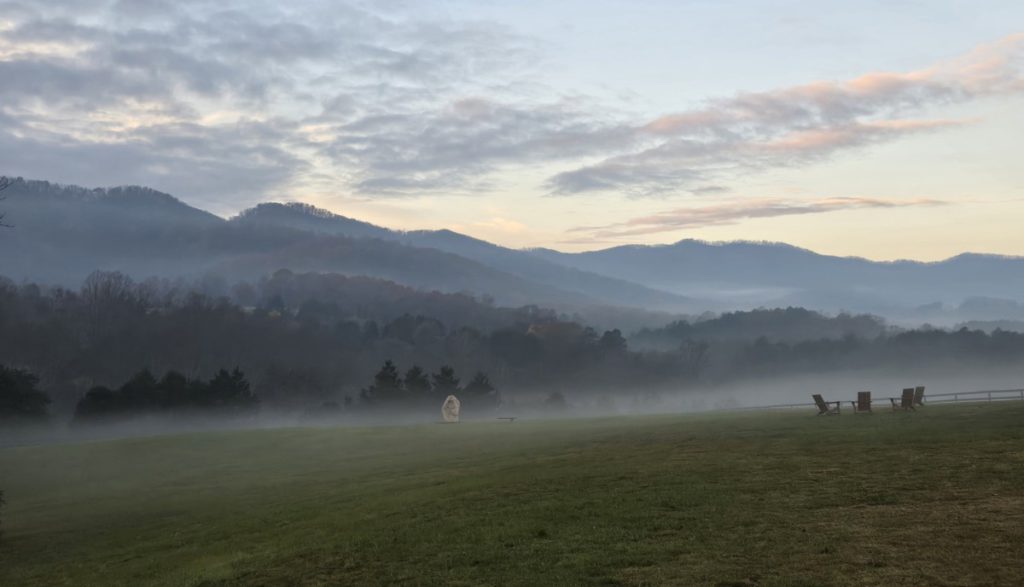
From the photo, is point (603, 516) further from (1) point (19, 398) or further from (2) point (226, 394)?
(2) point (226, 394)

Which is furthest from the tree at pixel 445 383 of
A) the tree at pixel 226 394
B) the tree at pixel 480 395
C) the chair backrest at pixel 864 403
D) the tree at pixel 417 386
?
the chair backrest at pixel 864 403

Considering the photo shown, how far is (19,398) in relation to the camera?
91.6 metres

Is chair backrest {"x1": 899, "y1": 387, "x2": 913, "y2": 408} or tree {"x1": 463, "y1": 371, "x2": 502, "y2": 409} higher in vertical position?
chair backrest {"x1": 899, "y1": 387, "x2": 913, "y2": 408}

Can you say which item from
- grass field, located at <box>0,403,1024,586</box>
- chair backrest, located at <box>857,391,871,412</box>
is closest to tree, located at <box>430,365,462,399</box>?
grass field, located at <box>0,403,1024,586</box>

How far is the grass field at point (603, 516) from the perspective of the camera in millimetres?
15266

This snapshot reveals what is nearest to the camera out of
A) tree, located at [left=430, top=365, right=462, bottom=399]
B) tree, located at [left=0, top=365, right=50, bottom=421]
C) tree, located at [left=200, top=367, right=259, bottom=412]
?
tree, located at [left=0, top=365, right=50, bottom=421]

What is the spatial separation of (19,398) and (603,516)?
9265 cm

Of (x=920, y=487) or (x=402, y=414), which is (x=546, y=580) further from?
(x=402, y=414)

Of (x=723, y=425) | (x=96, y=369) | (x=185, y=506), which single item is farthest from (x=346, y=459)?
(x=96, y=369)

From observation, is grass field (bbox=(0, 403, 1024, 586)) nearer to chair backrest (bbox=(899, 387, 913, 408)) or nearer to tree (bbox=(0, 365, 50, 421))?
chair backrest (bbox=(899, 387, 913, 408))

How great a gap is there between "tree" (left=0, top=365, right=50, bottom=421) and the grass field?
5479 cm

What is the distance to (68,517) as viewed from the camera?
35.7 meters

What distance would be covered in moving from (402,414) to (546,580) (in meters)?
108

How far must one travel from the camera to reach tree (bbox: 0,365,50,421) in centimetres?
8975
